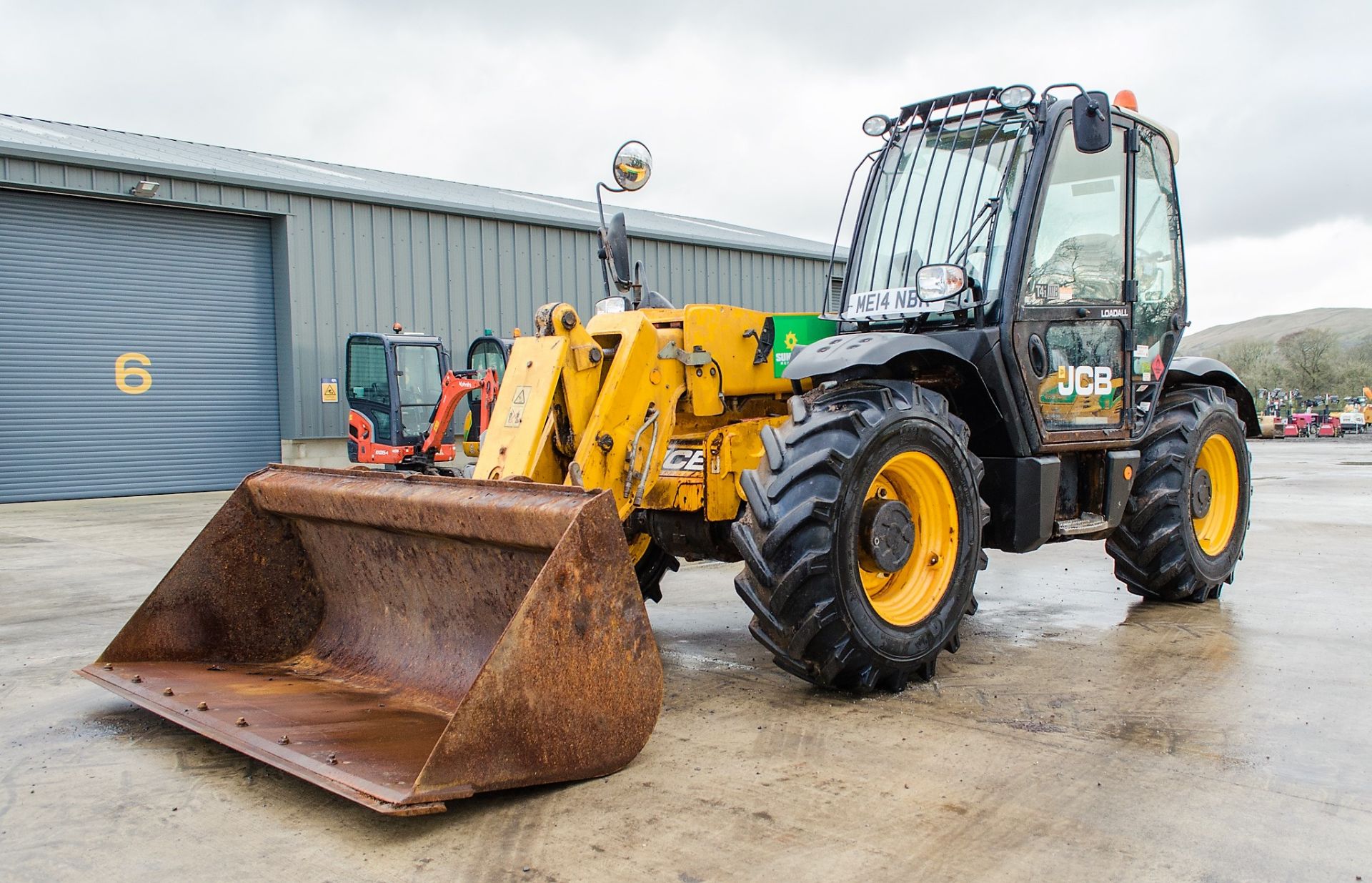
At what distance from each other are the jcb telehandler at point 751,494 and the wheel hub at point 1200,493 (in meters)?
0.03

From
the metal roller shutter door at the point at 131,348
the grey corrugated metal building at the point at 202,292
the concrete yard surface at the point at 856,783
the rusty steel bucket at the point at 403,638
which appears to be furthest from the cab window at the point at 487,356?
the rusty steel bucket at the point at 403,638

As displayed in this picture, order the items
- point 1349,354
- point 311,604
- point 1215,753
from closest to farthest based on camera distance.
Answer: point 1215,753
point 311,604
point 1349,354

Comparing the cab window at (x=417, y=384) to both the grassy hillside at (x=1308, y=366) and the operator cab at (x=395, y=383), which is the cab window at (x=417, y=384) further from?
the grassy hillside at (x=1308, y=366)

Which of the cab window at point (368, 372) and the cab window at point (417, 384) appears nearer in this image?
the cab window at point (417, 384)

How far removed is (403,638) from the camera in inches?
180

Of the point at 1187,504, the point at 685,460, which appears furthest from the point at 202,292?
the point at 1187,504

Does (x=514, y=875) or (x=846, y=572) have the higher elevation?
(x=846, y=572)

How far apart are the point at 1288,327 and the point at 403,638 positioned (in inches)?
5441

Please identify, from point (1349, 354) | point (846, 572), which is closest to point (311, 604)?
point (846, 572)

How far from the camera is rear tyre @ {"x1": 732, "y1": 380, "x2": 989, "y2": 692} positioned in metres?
4.14

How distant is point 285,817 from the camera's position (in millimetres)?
3332

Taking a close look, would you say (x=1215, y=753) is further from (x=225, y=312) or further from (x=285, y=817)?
(x=225, y=312)

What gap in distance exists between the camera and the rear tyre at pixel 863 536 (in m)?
4.14

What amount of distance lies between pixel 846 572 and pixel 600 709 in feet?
4.01
